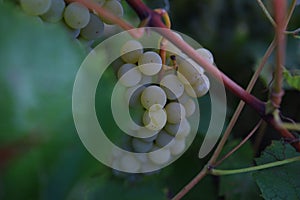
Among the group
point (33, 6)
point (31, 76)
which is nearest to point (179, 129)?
point (33, 6)

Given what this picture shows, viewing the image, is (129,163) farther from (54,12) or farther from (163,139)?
(54,12)

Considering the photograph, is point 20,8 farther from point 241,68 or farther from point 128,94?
point 241,68

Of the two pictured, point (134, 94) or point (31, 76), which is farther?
point (134, 94)

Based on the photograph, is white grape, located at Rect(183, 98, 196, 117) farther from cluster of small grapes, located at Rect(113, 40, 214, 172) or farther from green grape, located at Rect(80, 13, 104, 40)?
green grape, located at Rect(80, 13, 104, 40)

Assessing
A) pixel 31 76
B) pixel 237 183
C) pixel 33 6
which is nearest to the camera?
pixel 31 76

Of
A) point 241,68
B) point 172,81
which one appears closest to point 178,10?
point 241,68

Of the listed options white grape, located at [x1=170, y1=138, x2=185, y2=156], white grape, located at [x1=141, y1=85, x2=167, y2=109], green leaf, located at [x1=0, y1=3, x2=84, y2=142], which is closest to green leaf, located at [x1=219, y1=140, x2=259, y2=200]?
white grape, located at [x1=170, y1=138, x2=185, y2=156]
